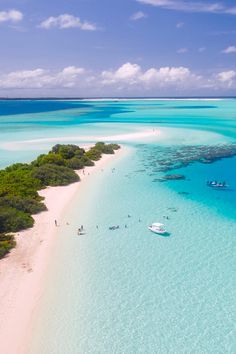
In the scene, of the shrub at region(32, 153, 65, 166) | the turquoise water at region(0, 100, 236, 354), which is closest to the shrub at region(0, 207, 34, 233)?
the turquoise water at region(0, 100, 236, 354)

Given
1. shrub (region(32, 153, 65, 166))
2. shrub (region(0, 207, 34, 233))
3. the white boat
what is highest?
shrub (region(32, 153, 65, 166))

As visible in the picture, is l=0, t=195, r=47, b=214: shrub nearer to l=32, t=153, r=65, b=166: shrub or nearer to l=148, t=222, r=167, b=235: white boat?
→ l=148, t=222, r=167, b=235: white boat

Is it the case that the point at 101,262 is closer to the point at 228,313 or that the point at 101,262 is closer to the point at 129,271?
the point at 129,271

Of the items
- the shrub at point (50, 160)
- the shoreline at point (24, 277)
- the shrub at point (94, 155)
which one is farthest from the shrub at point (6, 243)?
the shrub at point (94, 155)

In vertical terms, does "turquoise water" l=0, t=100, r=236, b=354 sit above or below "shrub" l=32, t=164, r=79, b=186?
below

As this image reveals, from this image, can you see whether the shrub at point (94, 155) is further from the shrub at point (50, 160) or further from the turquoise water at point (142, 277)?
the turquoise water at point (142, 277)

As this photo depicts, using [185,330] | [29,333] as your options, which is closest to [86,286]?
[29,333]

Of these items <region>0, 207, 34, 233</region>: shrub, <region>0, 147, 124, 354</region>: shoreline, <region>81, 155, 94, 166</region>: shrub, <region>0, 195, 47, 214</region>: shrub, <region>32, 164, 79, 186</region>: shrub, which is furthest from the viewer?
<region>81, 155, 94, 166</region>: shrub

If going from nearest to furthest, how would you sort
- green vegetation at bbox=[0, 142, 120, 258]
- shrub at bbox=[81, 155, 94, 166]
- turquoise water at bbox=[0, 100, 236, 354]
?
1. turquoise water at bbox=[0, 100, 236, 354]
2. green vegetation at bbox=[0, 142, 120, 258]
3. shrub at bbox=[81, 155, 94, 166]
